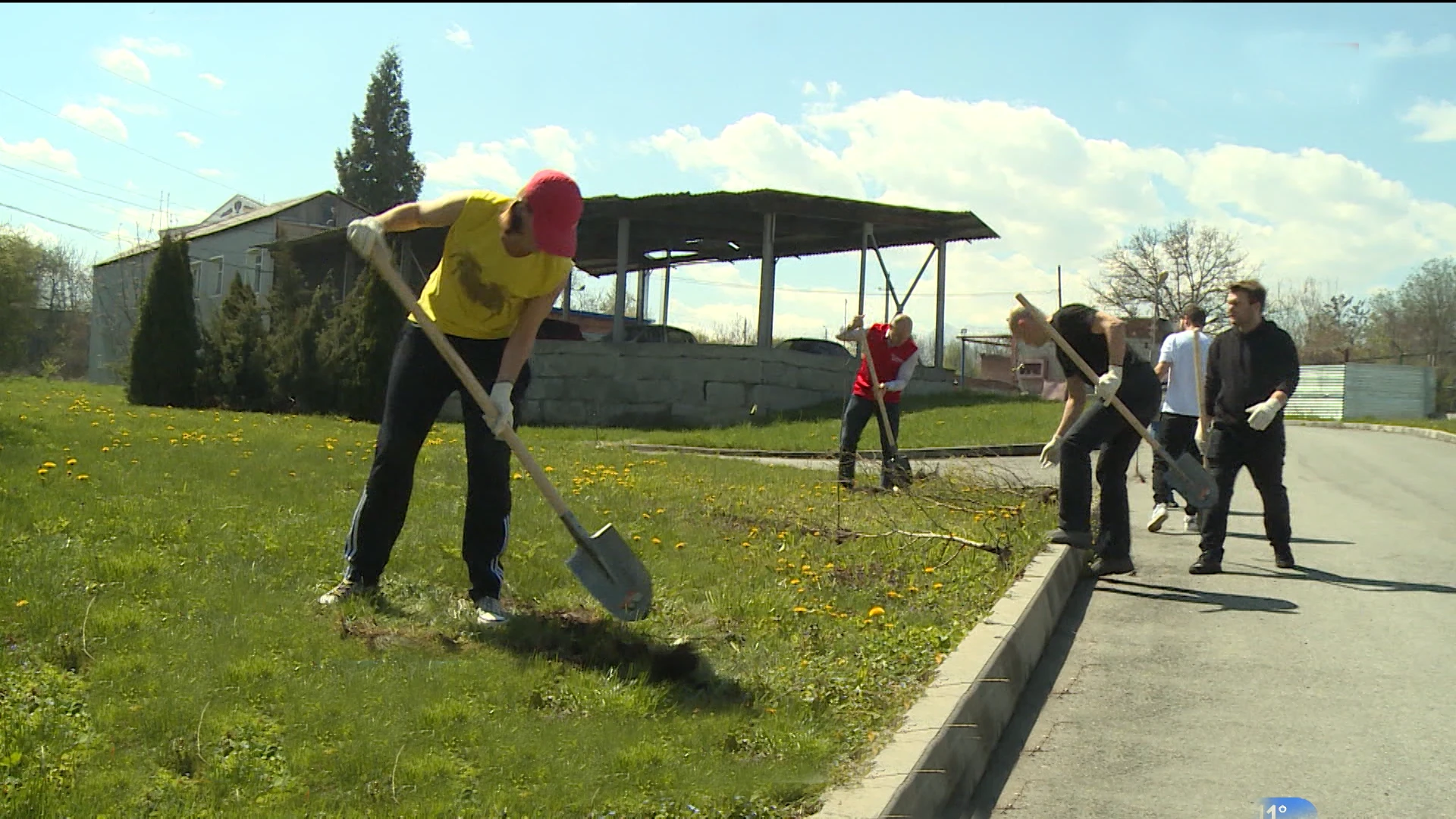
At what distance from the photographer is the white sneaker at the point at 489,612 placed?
4.57m

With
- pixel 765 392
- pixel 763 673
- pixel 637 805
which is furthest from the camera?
pixel 765 392

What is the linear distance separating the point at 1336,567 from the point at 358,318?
54.4ft

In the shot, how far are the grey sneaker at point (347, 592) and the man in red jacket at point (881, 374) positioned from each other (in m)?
5.88

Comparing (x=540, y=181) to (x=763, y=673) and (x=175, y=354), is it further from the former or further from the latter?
(x=175, y=354)

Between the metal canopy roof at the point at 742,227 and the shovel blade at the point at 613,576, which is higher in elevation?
the metal canopy roof at the point at 742,227

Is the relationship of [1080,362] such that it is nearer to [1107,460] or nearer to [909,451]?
[1107,460]

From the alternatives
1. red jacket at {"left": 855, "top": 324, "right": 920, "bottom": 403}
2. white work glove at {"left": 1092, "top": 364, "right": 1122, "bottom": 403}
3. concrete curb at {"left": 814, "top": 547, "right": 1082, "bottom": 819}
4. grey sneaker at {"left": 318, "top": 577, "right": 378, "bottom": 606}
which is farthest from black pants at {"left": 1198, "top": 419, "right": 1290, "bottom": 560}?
grey sneaker at {"left": 318, "top": 577, "right": 378, "bottom": 606}

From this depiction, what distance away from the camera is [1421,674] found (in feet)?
15.6

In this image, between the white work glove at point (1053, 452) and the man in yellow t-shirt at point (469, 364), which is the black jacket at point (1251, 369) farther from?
the man in yellow t-shirt at point (469, 364)

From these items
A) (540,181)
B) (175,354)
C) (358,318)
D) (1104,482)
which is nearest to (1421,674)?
(1104,482)

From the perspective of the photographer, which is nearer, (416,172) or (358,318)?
(358,318)

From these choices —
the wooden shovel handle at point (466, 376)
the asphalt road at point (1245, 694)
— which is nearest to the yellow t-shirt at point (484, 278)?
the wooden shovel handle at point (466, 376)

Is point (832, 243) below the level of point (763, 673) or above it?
above

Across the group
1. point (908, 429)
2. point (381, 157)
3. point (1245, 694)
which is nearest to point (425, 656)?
point (1245, 694)
